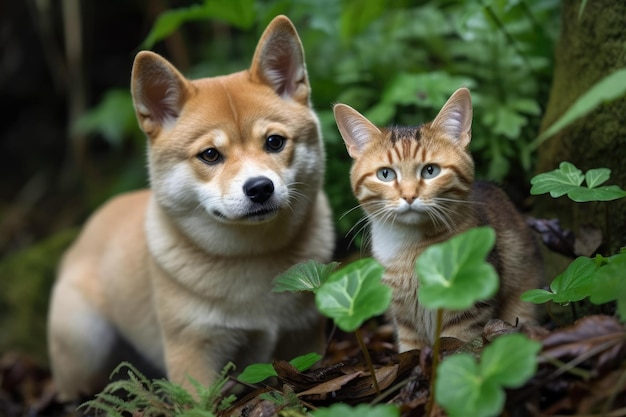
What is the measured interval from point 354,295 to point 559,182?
3.44 ft

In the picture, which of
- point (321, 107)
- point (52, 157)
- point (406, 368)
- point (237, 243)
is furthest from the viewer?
point (52, 157)

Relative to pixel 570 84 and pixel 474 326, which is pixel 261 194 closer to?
pixel 474 326

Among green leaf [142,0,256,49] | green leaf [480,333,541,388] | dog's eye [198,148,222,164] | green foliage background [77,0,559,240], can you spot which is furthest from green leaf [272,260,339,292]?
green leaf [142,0,256,49]

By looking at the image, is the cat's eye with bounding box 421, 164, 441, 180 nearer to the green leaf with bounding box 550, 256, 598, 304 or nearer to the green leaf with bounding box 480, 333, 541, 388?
the green leaf with bounding box 550, 256, 598, 304

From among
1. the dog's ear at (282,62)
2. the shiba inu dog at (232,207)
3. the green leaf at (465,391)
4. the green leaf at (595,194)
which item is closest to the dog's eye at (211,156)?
the shiba inu dog at (232,207)

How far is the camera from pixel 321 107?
475 centimetres

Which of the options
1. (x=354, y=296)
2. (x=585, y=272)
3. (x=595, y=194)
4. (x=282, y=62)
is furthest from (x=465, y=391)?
(x=282, y=62)

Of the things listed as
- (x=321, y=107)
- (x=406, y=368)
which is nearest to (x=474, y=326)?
(x=406, y=368)

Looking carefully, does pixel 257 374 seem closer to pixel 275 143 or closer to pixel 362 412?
pixel 362 412

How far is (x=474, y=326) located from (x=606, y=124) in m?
1.19

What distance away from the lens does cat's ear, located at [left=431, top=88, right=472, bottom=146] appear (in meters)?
2.64

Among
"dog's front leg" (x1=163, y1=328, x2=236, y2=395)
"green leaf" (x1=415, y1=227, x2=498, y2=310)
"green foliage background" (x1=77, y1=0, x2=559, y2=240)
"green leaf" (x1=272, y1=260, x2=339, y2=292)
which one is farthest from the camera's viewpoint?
"green foliage background" (x1=77, y1=0, x2=559, y2=240)

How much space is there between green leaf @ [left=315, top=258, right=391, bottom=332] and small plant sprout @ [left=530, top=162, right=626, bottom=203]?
0.86 m

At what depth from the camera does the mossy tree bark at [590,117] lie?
3135 millimetres
